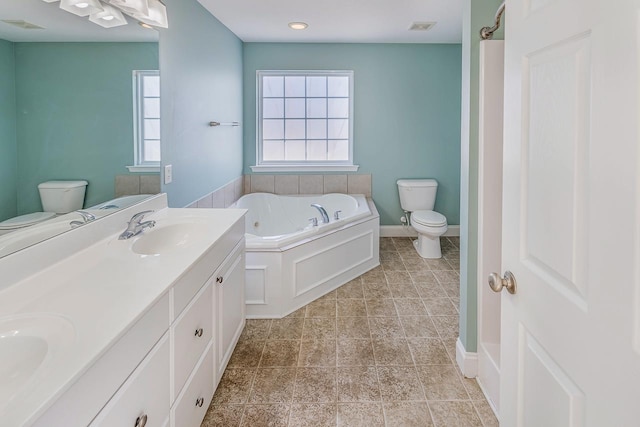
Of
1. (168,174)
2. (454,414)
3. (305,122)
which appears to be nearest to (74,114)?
(168,174)

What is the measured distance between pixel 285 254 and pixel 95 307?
1.86m

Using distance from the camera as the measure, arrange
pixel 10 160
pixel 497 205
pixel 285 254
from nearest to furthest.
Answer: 1. pixel 10 160
2. pixel 497 205
3. pixel 285 254

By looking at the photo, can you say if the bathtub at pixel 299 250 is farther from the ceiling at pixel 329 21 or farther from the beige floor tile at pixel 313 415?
the ceiling at pixel 329 21

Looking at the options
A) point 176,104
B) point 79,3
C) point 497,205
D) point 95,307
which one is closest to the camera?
point 95,307

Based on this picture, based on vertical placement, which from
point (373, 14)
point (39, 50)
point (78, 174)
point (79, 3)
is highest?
point (373, 14)

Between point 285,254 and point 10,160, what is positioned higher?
point 10,160

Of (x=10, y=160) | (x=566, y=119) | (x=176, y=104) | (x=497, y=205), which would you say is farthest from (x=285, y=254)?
(x=566, y=119)

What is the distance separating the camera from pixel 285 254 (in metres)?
2.86

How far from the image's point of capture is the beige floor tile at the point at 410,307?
9.54 ft

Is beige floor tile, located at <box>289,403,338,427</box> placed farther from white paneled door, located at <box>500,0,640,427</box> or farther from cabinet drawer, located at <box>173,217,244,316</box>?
white paneled door, located at <box>500,0,640,427</box>

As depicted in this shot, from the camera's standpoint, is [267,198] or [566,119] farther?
[267,198]

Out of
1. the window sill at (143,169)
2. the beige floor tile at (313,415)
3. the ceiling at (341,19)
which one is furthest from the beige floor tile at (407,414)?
the ceiling at (341,19)

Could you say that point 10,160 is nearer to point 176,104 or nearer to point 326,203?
point 176,104

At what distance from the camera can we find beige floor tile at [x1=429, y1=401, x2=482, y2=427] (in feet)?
5.82
